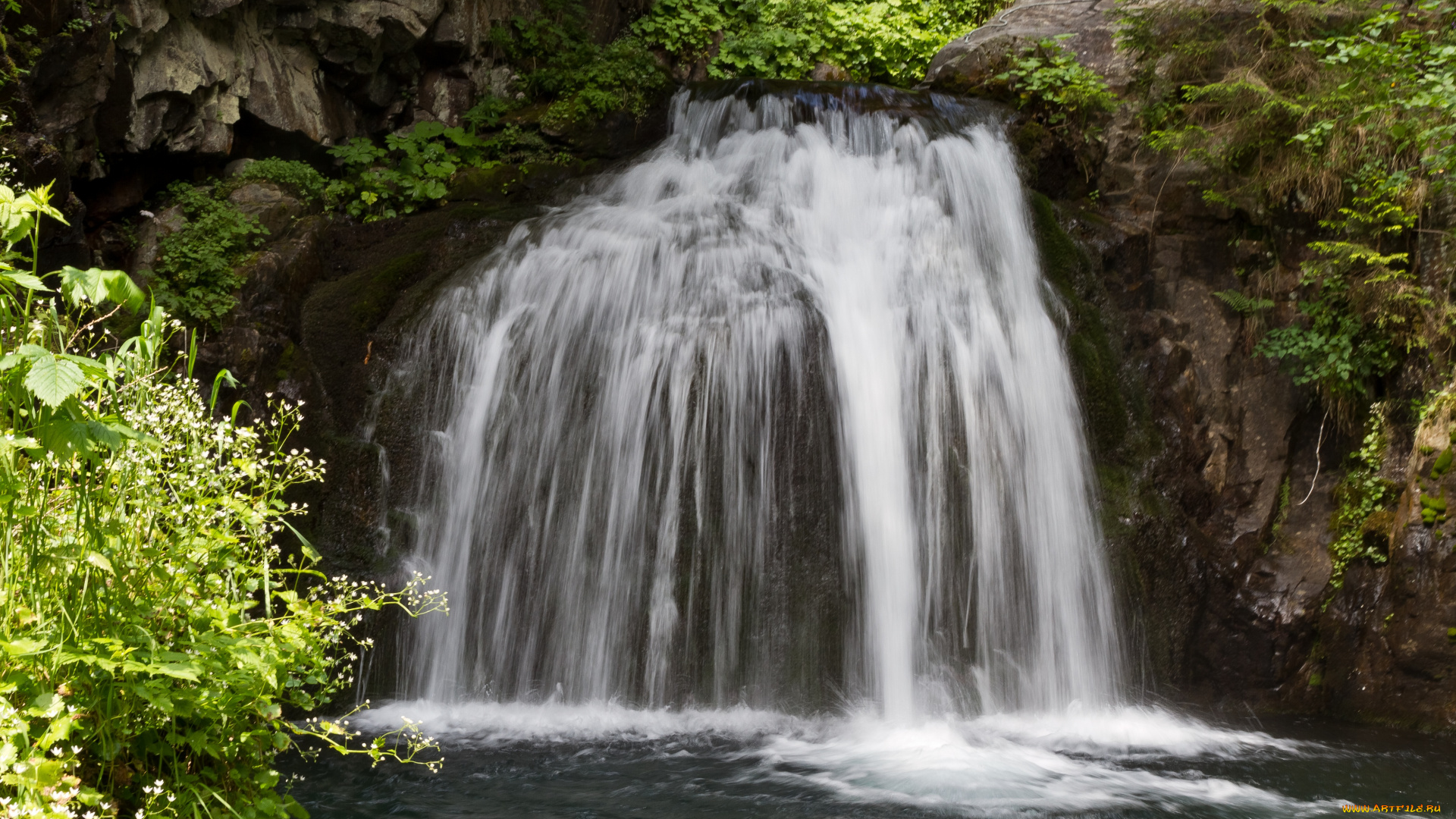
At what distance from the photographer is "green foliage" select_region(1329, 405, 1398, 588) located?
21.2 feet

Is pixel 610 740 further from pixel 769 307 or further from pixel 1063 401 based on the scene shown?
pixel 1063 401

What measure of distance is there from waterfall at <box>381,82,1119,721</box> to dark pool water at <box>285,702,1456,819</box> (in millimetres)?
289

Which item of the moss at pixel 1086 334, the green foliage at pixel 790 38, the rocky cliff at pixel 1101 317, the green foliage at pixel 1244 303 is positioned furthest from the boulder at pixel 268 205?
the green foliage at pixel 1244 303

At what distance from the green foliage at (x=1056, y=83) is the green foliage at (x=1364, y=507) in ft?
12.3

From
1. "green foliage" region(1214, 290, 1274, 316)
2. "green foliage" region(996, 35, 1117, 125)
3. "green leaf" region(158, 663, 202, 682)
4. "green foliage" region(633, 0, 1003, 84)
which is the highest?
"green foliage" region(633, 0, 1003, 84)

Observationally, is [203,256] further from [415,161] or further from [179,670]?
[179,670]

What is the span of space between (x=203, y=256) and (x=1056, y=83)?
7.57 meters

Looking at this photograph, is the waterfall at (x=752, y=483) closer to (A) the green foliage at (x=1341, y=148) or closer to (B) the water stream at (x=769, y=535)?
(B) the water stream at (x=769, y=535)

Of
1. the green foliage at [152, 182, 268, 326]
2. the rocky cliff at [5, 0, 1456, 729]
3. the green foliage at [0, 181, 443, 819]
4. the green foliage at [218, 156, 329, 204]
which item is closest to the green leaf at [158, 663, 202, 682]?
the green foliage at [0, 181, 443, 819]

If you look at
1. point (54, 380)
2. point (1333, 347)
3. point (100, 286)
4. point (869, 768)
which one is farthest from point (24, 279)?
point (1333, 347)

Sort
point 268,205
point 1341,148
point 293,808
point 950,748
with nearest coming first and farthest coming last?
1. point 293,808
2. point 950,748
3. point 1341,148
4. point 268,205

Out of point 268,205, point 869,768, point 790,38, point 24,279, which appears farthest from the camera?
point 790,38

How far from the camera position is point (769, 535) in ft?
20.0

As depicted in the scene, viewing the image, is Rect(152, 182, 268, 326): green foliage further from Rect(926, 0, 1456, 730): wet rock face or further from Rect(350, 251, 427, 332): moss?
Rect(926, 0, 1456, 730): wet rock face
